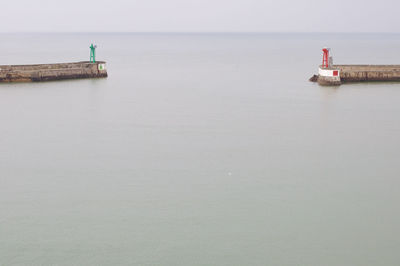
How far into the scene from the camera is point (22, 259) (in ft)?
24.7

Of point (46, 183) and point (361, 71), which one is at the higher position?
point (361, 71)

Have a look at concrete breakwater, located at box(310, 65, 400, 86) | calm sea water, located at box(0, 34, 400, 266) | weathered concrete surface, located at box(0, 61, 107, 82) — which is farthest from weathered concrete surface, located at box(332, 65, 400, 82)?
weathered concrete surface, located at box(0, 61, 107, 82)

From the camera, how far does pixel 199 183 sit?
36.3ft

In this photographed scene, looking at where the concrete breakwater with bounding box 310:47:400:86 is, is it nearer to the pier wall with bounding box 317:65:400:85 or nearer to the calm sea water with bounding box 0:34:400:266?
the pier wall with bounding box 317:65:400:85

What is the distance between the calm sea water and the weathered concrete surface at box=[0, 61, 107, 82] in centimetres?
642

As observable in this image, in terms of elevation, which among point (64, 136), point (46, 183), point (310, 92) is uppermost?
point (310, 92)

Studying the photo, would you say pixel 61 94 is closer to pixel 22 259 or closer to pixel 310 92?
pixel 310 92

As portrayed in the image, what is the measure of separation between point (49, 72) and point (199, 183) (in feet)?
66.3

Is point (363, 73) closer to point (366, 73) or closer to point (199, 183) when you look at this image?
point (366, 73)

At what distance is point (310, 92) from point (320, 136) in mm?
9965

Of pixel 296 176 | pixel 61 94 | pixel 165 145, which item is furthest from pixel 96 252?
pixel 61 94

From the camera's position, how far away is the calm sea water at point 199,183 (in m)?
7.91

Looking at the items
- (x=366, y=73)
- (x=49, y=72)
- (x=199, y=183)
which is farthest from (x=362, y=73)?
(x=199, y=183)

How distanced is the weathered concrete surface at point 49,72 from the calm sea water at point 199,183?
6.42 metres
